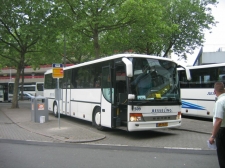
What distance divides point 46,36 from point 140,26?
309 inches

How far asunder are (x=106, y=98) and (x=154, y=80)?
2.08 meters

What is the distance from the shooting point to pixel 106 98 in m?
10.3

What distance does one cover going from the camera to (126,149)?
770cm

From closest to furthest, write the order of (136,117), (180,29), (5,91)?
(136,117) → (180,29) → (5,91)

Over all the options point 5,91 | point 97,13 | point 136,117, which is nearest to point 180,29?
point 97,13

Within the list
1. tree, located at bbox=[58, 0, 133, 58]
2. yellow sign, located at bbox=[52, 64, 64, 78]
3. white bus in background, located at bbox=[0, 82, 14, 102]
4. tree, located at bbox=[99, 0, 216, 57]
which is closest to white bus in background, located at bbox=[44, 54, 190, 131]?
yellow sign, located at bbox=[52, 64, 64, 78]

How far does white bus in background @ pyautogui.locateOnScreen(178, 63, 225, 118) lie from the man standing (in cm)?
923

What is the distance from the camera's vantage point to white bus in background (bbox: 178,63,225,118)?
1378 centimetres

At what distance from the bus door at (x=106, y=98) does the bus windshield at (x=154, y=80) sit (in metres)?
1.25

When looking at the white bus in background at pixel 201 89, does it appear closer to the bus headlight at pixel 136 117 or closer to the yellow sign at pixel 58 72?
the bus headlight at pixel 136 117

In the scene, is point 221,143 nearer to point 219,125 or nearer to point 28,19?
point 219,125

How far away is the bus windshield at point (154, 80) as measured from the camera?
9.08m

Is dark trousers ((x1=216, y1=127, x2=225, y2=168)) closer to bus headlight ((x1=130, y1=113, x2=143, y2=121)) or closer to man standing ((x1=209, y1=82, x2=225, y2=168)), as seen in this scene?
man standing ((x1=209, y1=82, x2=225, y2=168))

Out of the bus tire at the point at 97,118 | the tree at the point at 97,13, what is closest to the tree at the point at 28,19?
the tree at the point at 97,13
